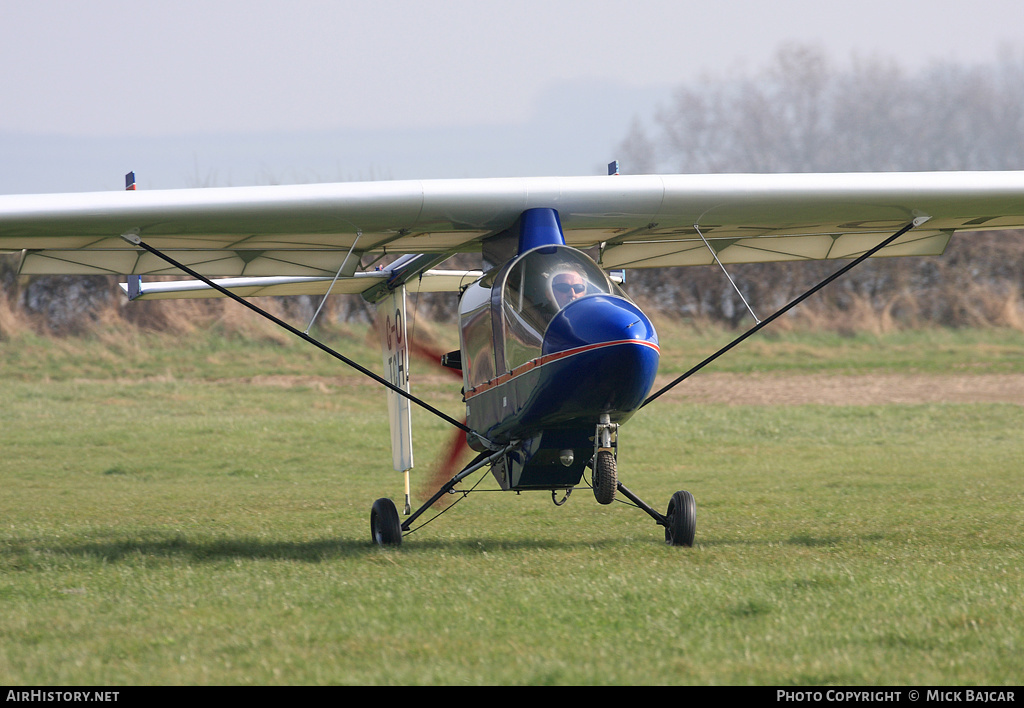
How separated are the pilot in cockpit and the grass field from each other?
6.66 feet

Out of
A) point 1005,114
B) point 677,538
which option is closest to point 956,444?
point 677,538

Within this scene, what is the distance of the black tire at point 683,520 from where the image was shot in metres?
8.93

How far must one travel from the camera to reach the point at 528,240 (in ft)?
29.2

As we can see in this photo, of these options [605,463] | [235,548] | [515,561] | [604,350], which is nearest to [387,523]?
[235,548]

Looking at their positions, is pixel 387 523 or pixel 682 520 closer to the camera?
pixel 682 520

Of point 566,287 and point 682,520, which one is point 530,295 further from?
point 682,520

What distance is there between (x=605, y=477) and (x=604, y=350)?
1038 millimetres

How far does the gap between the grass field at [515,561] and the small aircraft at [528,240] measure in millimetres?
1074

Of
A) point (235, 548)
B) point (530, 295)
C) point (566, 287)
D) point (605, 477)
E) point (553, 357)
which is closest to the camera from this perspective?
point (553, 357)

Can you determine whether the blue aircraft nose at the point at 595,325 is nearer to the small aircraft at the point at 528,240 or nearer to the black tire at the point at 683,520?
the small aircraft at the point at 528,240
